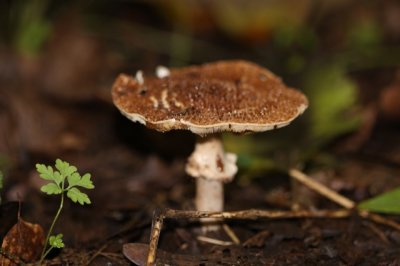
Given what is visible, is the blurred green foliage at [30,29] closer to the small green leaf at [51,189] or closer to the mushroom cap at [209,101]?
the mushroom cap at [209,101]

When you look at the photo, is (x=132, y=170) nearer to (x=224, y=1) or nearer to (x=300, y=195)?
(x=300, y=195)

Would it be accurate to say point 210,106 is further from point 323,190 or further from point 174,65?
point 174,65

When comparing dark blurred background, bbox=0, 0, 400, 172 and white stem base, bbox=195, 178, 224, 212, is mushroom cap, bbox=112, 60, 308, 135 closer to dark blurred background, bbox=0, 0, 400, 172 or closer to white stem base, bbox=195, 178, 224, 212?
white stem base, bbox=195, 178, 224, 212

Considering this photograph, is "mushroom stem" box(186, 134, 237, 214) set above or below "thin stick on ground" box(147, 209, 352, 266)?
above

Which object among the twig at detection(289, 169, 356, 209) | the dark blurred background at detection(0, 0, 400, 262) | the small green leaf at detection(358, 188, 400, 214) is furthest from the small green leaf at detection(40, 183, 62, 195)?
the small green leaf at detection(358, 188, 400, 214)

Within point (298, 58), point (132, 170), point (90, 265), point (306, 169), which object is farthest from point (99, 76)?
point (90, 265)

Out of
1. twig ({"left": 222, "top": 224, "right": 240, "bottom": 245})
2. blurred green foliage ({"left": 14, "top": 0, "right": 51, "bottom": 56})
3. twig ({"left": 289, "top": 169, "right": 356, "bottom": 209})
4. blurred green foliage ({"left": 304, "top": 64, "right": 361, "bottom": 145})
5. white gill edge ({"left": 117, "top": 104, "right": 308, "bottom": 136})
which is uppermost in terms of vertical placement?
blurred green foliage ({"left": 14, "top": 0, "right": 51, "bottom": 56})

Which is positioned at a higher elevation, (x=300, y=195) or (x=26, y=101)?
(x=26, y=101)

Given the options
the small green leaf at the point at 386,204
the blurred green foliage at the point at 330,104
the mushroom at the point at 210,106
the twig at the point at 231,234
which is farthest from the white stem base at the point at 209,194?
the blurred green foliage at the point at 330,104
